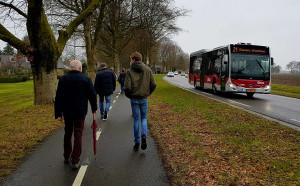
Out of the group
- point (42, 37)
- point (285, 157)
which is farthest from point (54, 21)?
point (285, 157)

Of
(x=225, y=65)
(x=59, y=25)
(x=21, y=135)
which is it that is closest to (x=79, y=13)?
(x=59, y=25)

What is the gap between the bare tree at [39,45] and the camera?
10.7 metres

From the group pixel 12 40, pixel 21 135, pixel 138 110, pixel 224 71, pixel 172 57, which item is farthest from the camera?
pixel 172 57

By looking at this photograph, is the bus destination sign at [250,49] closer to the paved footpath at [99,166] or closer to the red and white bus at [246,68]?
the red and white bus at [246,68]

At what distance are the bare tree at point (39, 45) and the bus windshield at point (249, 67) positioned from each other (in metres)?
9.64

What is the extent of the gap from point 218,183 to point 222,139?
2.40 meters

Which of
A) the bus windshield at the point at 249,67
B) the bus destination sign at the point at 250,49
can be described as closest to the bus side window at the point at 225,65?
the bus windshield at the point at 249,67

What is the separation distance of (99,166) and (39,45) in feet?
27.6

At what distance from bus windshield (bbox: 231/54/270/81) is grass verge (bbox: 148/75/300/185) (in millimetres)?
6958

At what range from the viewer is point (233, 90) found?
48.7 feet

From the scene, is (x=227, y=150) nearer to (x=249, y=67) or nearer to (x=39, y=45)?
(x=39, y=45)

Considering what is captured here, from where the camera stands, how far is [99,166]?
4.39 meters

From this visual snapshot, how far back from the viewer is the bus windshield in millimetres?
14875

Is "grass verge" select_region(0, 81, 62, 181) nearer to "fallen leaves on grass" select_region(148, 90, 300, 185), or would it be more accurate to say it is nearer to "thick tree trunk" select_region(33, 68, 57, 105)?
"thick tree trunk" select_region(33, 68, 57, 105)
